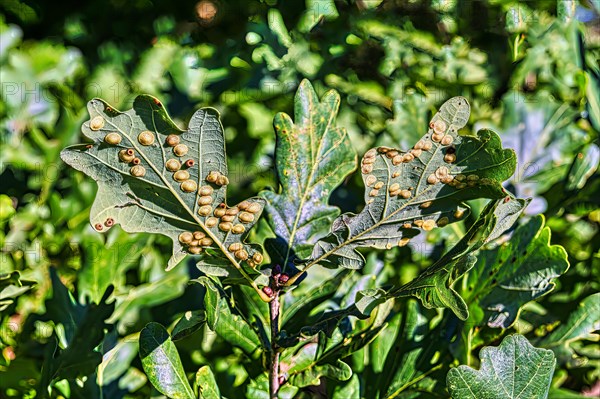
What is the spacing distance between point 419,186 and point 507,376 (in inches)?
8.6

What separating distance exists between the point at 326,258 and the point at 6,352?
623 mm

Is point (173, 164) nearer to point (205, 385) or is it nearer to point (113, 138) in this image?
point (113, 138)

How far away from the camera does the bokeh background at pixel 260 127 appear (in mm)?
1052

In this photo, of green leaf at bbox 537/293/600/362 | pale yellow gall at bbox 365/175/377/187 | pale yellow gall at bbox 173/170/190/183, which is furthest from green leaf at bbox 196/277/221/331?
green leaf at bbox 537/293/600/362

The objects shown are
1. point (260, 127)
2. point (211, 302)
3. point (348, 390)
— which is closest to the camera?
point (211, 302)

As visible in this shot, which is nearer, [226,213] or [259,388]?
[226,213]

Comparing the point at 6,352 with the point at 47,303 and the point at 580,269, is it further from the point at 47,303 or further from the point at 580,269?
the point at 580,269

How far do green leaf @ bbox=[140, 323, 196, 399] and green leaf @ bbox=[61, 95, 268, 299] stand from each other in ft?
0.24

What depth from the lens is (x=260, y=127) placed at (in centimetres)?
166

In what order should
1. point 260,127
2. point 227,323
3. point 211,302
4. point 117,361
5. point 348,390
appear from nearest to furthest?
point 211,302 → point 227,323 → point 348,390 → point 117,361 → point 260,127

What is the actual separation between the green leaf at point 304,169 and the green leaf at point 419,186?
0.19 ft

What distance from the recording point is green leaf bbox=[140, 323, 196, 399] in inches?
29.2

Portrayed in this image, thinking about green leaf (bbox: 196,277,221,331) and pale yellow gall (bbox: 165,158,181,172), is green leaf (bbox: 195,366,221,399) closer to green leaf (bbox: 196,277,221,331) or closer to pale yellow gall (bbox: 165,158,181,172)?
green leaf (bbox: 196,277,221,331)

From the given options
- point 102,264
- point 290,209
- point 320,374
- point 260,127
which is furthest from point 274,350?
point 260,127
